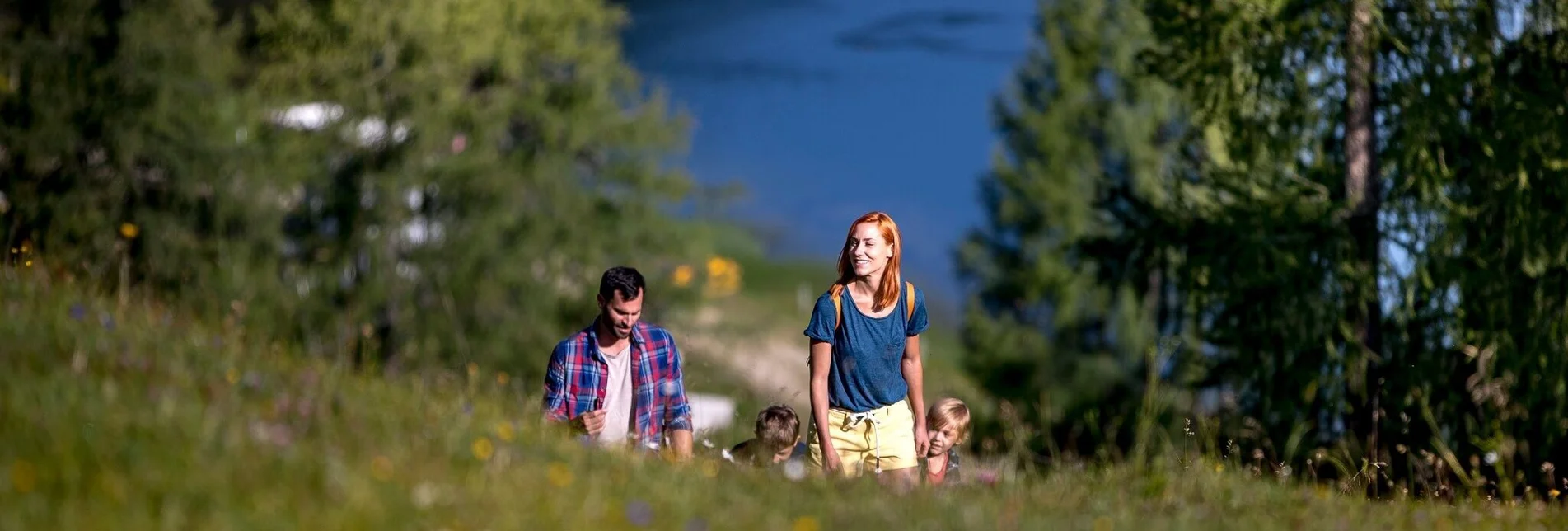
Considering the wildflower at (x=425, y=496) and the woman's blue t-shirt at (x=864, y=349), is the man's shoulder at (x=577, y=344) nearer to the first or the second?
the woman's blue t-shirt at (x=864, y=349)

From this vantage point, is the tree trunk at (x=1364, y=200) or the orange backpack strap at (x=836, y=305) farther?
the tree trunk at (x=1364, y=200)

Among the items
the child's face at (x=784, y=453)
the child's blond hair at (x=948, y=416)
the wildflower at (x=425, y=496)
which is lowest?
the child's face at (x=784, y=453)

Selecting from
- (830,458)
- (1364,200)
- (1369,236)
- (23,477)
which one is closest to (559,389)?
(830,458)

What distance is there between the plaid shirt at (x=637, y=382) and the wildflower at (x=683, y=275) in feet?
78.3

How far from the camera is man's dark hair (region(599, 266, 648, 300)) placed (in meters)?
5.81

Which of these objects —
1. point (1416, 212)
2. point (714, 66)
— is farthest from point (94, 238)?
point (714, 66)

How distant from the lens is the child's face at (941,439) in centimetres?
663

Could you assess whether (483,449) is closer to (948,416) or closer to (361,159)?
(948,416)

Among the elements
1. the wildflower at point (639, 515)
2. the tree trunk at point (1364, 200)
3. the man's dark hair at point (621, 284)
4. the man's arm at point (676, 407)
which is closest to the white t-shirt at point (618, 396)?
the man's arm at point (676, 407)

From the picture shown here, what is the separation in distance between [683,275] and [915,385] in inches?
948

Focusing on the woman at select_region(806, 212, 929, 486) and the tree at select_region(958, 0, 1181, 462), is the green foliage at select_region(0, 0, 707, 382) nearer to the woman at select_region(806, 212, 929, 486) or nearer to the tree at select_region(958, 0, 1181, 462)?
the tree at select_region(958, 0, 1181, 462)

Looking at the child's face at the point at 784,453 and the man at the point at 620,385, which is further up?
the man at the point at 620,385

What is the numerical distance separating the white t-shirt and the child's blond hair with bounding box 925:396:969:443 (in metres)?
1.42

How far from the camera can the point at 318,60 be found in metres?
27.7
